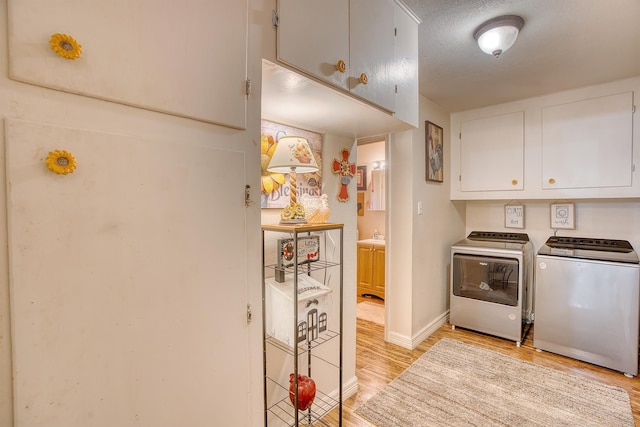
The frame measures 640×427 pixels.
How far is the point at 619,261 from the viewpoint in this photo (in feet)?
7.72

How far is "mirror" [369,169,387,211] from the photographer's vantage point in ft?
14.5

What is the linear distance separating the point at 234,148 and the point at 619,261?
3051 millimetres

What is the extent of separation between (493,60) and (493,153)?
1.25 meters

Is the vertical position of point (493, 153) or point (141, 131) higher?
point (493, 153)

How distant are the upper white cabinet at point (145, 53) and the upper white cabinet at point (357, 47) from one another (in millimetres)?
203

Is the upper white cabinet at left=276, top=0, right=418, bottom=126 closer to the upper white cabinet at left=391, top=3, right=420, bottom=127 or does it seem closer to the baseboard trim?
the upper white cabinet at left=391, top=3, right=420, bottom=127

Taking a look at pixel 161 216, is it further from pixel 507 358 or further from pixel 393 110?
pixel 507 358

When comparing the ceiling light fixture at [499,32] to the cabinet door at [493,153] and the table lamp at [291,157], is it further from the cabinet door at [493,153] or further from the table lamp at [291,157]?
the cabinet door at [493,153]

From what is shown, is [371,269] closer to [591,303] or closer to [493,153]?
[493,153]

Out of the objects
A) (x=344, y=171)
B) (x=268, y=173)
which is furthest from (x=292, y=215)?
(x=344, y=171)

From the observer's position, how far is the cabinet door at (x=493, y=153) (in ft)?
10.00

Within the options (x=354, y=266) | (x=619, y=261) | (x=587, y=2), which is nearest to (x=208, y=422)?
(x=354, y=266)

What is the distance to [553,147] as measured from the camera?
2855mm

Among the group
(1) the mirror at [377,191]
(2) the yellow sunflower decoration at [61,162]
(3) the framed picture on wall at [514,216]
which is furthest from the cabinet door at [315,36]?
(1) the mirror at [377,191]
